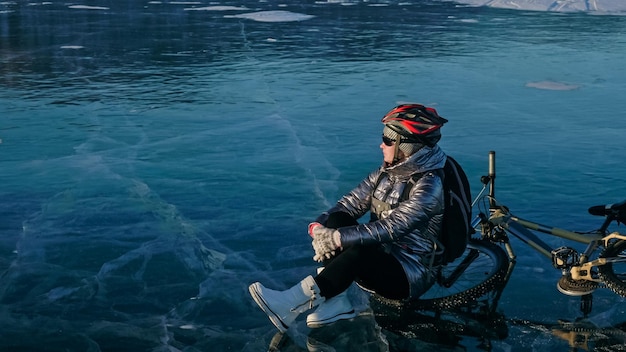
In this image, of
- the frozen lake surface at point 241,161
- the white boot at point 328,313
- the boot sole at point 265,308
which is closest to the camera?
the boot sole at point 265,308

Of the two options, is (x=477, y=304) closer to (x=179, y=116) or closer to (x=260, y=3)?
(x=179, y=116)

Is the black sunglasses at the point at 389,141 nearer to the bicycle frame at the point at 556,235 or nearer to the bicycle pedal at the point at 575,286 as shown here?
A: the bicycle frame at the point at 556,235

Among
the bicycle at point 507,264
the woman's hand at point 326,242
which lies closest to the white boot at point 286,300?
the woman's hand at point 326,242

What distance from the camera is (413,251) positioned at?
5.62m

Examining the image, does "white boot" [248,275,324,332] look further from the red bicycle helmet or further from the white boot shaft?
the red bicycle helmet

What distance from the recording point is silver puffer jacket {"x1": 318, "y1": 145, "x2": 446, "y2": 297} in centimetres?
538

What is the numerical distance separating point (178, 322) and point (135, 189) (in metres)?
3.64

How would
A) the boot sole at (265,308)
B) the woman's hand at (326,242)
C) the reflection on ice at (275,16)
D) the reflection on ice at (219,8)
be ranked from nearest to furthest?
the boot sole at (265,308)
the woman's hand at (326,242)
the reflection on ice at (275,16)
the reflection on ice at (219,8)

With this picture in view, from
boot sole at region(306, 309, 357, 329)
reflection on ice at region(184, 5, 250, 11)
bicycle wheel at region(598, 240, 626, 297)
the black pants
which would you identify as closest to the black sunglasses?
the black pants

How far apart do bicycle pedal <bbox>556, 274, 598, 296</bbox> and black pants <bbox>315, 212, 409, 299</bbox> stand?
1191mm

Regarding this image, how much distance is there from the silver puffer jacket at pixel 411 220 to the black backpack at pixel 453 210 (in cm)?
5

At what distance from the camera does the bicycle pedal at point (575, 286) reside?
19.4ft

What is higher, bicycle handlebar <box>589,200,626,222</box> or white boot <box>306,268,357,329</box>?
bicycle handlebar <box>589,200,626,222</box>

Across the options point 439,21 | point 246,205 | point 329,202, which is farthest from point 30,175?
point 439,21
